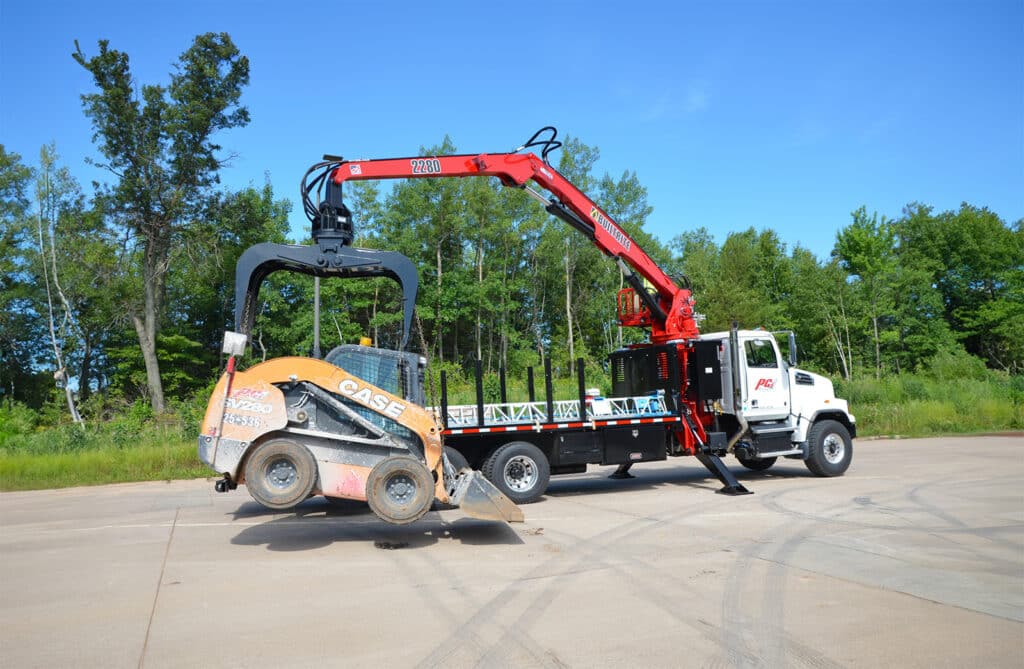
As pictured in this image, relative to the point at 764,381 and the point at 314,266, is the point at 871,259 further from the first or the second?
the point at 314,266

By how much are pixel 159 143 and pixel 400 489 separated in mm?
32493

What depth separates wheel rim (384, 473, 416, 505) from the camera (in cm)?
802

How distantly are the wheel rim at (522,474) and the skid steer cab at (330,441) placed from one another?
2.98 meters

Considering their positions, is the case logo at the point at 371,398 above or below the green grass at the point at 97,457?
above

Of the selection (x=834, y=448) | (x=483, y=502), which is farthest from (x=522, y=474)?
(x=834, y=448)

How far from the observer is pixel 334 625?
18.6 ft

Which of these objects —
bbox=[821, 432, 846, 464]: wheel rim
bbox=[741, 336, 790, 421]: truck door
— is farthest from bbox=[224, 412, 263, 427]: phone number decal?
bbox=[821, 432, 846, 464]: wheel rim

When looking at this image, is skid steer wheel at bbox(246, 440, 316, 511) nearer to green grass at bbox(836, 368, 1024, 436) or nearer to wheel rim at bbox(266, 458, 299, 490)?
wheel rim at bbox(266, 458, 299, 490)

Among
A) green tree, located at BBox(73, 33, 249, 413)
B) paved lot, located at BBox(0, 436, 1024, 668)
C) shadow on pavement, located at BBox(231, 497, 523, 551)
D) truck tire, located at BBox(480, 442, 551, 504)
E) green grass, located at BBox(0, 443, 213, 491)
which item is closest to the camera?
paved lot, located at BBox(0, 436, 1024, 668)

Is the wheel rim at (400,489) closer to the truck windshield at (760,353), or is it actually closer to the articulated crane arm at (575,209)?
the articulated crane arm at (575,209)

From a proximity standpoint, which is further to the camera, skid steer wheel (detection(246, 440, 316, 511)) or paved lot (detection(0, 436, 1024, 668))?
skid steer wheel (detection(246, 440, 316, 511))

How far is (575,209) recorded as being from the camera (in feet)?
44.6

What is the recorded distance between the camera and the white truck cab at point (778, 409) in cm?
1315

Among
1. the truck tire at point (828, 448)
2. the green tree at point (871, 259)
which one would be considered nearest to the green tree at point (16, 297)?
the truck tire at point (828, 448)
